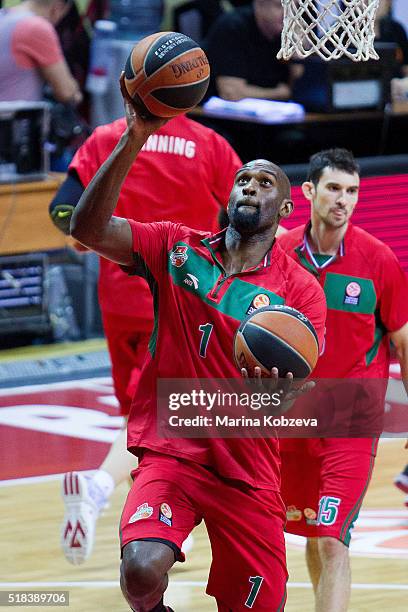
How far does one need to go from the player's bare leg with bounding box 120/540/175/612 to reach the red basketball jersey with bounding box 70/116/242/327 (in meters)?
2.56

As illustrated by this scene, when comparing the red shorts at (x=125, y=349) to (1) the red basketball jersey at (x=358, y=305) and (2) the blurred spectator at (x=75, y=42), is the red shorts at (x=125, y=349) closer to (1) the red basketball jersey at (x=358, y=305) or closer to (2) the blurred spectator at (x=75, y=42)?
(1) the red basketball jersey at (x=358, y=305)

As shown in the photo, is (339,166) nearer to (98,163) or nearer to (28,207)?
(98,163)

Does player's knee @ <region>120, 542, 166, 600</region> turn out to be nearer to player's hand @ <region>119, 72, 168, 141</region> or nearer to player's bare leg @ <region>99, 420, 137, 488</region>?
player's hand @ <region>119, 72, 168, 141</region>

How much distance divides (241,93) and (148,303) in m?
4.71

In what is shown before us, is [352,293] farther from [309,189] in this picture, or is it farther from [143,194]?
[143,194]

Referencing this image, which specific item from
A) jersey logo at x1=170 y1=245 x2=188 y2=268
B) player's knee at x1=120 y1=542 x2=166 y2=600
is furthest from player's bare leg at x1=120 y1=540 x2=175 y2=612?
jersey logo at x1=170 y1=245 x2=188 y2=268

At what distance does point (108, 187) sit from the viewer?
4.96m

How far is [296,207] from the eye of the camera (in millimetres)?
9188

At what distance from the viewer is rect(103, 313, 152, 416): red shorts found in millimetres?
7523

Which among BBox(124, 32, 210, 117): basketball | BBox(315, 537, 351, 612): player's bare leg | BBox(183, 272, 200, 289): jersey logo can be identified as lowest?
BBox(315, 537, 351, 612): player's bare leg

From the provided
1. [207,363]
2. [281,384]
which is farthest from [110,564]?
[281,384]

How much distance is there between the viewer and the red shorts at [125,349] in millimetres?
7523

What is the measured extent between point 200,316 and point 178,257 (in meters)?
0.25

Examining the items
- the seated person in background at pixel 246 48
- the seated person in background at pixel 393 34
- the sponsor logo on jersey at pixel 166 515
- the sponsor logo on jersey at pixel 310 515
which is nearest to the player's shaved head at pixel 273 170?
the sponsor logo on jersey at pixel 166 515
